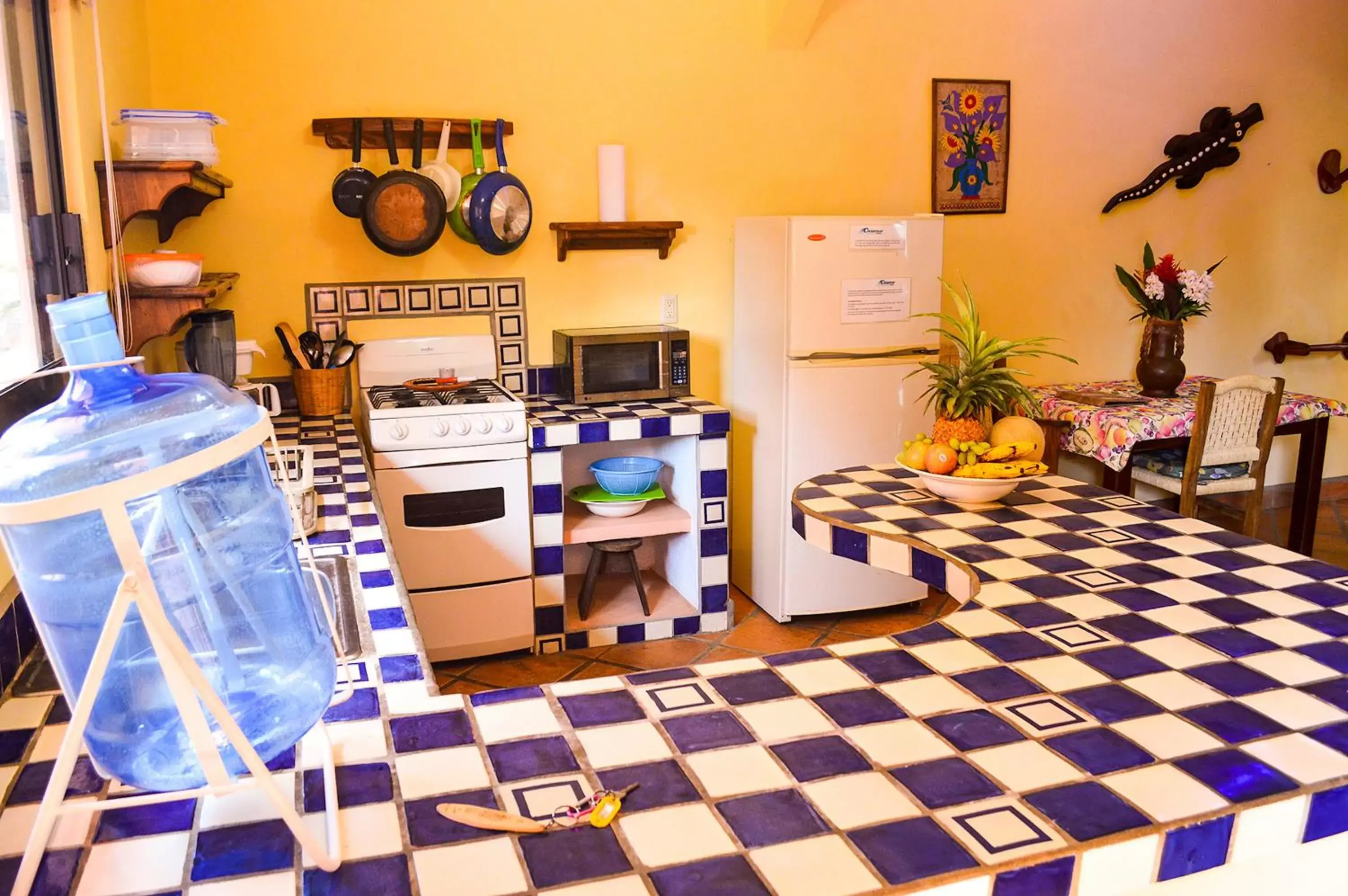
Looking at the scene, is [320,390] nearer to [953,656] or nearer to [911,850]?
[953,656]

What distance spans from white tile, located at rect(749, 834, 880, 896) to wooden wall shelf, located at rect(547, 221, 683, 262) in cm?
318

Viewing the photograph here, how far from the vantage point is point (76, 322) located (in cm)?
95

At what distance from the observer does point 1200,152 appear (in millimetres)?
4965

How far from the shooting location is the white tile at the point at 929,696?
1.40 m

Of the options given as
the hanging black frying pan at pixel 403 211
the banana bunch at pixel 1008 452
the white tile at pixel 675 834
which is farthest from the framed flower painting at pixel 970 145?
the white tile at pixel 675 834

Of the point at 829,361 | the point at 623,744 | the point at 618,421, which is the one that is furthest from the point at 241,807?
the point at 829,361

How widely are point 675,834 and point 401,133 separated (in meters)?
3.27

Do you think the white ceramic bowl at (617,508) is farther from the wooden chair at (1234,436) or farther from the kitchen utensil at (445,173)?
the wooden chair at (1234,436)

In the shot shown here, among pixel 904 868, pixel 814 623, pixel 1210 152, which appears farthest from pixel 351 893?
pixel 1210 152

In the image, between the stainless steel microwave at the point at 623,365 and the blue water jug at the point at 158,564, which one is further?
the stainless steel microwave at the point at 623,365

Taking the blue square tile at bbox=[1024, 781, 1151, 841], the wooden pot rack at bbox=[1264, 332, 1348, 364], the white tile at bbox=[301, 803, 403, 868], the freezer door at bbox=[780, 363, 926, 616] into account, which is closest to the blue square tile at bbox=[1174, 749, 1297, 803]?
the blue square tile at bbox=[1024, 781, 1151, 841]

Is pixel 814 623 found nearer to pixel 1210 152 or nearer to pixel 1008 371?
pixel 1008 371

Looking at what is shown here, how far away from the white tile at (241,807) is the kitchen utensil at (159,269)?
6.48ft

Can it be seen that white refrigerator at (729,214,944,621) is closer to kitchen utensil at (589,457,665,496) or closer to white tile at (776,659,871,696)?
kitchen utensil at (589,457,665,496)
